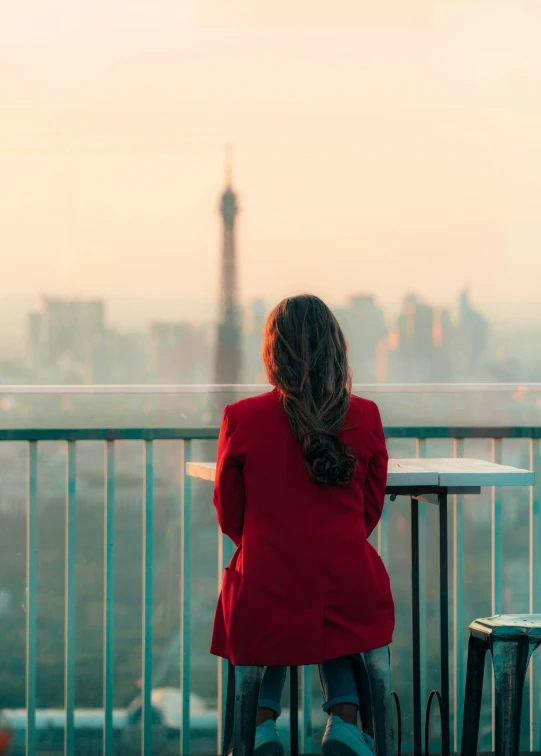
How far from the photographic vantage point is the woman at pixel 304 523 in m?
1.40

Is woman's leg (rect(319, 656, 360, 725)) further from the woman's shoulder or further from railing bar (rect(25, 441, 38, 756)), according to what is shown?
railing bar (rect(25, 441, 38, 756))

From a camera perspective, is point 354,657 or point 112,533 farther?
point 112,533

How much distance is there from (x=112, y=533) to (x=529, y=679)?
128 cm

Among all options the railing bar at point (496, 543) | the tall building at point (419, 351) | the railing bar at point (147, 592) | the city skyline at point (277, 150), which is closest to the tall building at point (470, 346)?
the tall building at point (419, 351)

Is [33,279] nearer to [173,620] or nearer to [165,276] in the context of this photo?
[165,276]

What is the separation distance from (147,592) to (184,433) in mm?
436

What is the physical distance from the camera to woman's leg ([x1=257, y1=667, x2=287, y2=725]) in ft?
4.91

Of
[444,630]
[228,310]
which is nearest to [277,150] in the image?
[228,310]

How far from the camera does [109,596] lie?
6.97ft

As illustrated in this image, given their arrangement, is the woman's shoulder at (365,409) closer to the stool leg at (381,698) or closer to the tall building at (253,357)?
the stool leg at (381,698)

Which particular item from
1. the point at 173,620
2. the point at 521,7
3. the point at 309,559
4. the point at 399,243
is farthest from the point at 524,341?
the point at 309,559

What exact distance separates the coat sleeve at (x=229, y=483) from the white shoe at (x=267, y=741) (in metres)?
0.35

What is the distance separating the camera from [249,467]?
4.74 feet

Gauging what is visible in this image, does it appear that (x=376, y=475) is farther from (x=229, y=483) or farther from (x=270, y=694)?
(x=270, y=694)
